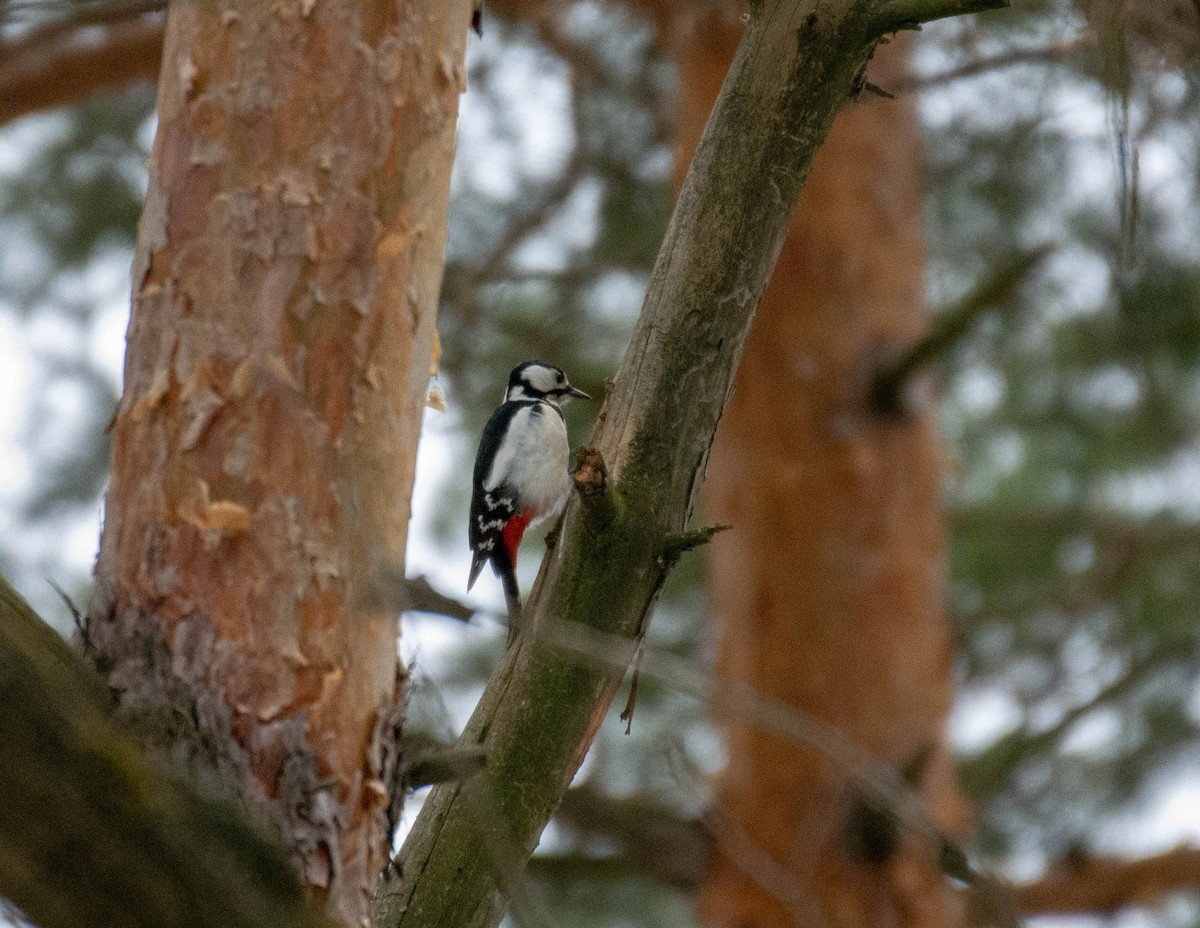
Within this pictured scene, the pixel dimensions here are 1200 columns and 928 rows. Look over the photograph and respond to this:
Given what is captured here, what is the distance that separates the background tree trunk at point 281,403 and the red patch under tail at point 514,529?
207 centimetres

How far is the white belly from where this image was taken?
157 inches

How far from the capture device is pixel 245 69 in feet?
6.05

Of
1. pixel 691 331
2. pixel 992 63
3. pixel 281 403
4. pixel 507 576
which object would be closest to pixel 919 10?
pixel 691 331

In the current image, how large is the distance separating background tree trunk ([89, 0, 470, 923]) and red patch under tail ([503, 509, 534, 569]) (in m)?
2.07

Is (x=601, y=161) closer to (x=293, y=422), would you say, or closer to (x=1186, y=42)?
(x=1186, y=42)

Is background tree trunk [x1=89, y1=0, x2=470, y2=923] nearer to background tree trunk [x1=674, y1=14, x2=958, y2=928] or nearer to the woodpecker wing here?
the woodpecker wing

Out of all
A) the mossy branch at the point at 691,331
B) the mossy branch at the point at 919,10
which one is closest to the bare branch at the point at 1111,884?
the mossy branch at the point at 691,331

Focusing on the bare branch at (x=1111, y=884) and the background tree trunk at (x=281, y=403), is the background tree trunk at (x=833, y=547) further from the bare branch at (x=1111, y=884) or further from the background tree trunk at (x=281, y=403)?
the background tree trunk at (x=281, y=403)

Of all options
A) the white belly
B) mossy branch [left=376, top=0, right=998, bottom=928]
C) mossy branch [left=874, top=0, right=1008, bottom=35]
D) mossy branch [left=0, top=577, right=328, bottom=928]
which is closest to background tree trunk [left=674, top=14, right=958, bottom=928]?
the white belly

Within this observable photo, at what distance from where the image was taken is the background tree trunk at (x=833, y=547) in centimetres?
429

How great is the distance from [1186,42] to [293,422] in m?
1.66

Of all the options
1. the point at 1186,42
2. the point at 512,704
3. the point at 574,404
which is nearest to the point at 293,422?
the point at 512,704

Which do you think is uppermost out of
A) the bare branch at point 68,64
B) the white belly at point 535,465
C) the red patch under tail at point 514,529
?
the bare branch at point 68,64

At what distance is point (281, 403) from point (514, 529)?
2.30 m
